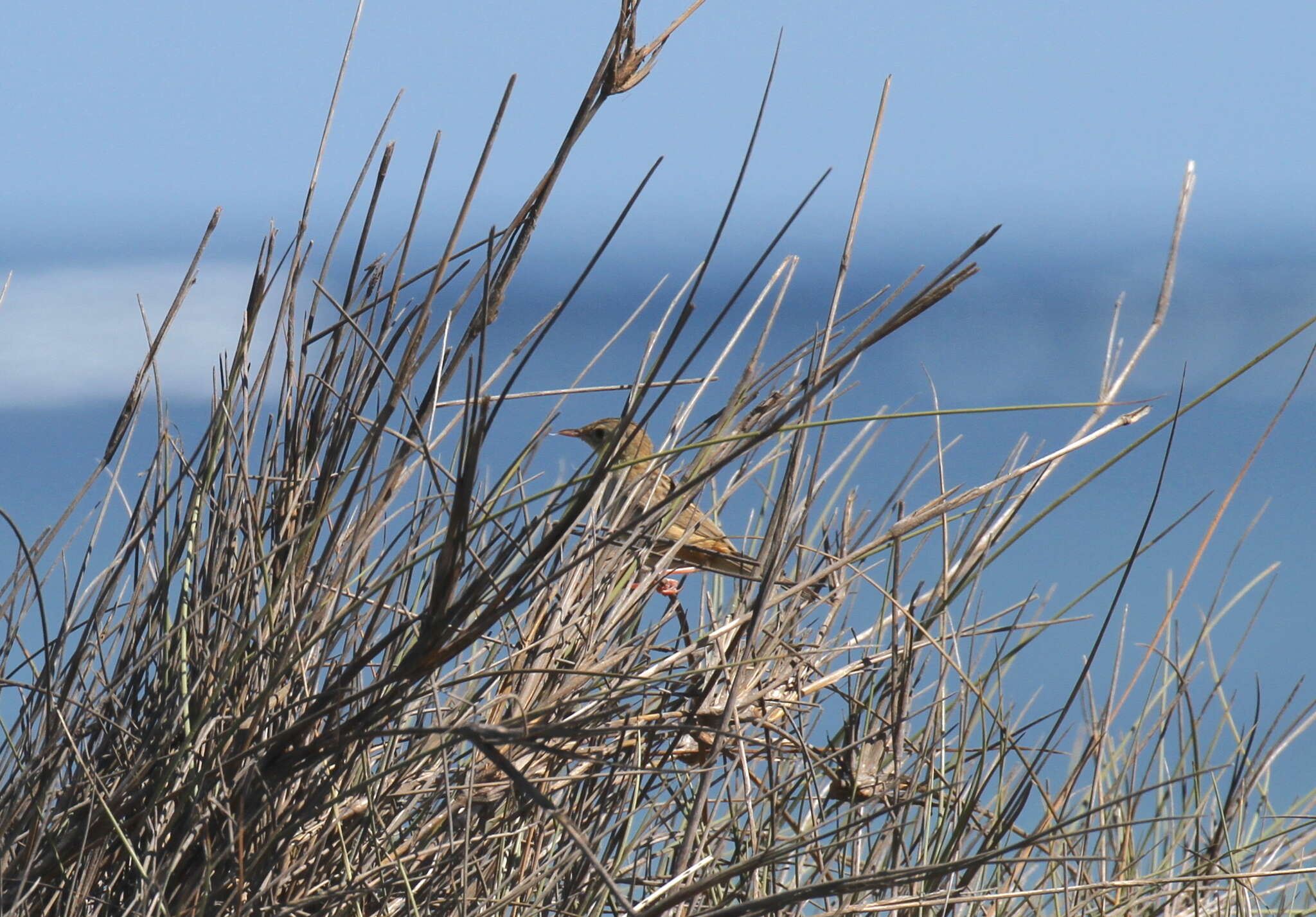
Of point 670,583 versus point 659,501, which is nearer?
point 659,501

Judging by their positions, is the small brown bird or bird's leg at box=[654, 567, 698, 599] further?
bird's leg at box=[654, 567, 698, 599]

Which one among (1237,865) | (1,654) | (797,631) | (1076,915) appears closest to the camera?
(1,654)

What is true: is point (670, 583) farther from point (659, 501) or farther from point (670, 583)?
point (659, 501)

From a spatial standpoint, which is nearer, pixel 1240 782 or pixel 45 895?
pixel 45 895

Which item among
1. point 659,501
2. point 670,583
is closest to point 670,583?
point 670,583

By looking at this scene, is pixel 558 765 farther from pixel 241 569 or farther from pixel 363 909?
pixel 241 569

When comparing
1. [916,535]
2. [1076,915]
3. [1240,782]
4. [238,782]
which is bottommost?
[1076,915]

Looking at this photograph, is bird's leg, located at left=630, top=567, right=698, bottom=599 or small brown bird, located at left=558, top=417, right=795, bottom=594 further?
bird's leg, located at left=630, top=567, right=698, bottom=599

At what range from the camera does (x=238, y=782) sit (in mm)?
851

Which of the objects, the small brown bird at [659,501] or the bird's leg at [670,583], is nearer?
the small brown bird at [659,501]

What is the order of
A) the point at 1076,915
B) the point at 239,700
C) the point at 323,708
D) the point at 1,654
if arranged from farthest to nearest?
the point at 1076,915, the point at 1,654, the point at 239,700, the point at 323,708

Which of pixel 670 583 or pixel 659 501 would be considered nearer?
pixel 659 501

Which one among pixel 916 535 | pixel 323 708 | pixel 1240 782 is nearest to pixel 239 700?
pixel 323 708

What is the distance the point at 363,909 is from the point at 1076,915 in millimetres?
684
